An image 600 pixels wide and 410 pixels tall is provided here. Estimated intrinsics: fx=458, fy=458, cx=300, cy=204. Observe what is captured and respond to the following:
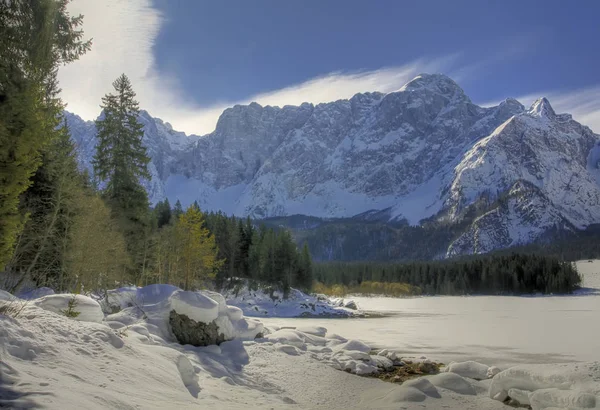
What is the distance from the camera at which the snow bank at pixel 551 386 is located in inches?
480

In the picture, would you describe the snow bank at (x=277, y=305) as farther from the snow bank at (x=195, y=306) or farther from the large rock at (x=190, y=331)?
the large rock at (x=190, y=331)

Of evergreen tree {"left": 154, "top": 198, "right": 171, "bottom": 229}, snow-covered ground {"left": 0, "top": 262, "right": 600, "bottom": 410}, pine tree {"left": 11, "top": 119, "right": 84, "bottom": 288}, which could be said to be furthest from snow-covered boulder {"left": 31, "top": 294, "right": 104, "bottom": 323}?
evergreen tree {"left": 154, "top": 198, "right": 171, "bottom": 229}

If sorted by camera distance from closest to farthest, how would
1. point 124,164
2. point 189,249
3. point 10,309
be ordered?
point 10,309, point 124,164, point 189,249

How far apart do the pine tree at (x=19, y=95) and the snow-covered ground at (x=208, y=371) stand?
7.22 feet

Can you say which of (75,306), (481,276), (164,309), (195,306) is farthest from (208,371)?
(481,276)

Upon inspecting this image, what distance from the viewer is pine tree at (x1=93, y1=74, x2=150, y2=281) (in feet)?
115

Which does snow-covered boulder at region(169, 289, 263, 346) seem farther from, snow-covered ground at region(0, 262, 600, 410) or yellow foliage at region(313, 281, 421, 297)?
yellow foliage at region(313, 281, 421, 297)

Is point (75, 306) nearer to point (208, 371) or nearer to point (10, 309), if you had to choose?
point (10, 309)

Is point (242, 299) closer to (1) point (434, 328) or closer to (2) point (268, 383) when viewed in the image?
(1) point (434, 328)

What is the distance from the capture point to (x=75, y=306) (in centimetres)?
1262

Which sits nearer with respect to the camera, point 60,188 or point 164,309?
point 164,309

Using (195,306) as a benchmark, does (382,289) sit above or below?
below

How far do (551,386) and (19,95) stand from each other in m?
16.3

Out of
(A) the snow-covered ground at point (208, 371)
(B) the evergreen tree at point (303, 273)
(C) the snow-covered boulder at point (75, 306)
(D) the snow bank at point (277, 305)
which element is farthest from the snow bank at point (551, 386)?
(B) the evergreen tree at point (303, 273)
